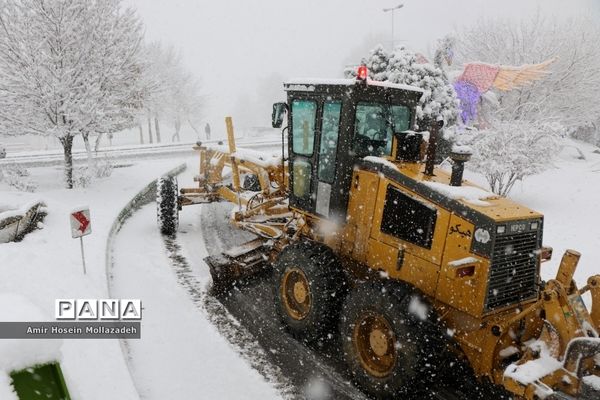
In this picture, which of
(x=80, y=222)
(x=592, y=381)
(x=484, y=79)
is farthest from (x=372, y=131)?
(x=484, y=79)

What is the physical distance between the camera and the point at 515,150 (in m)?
11.8

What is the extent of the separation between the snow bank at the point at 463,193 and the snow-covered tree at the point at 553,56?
1828 cm

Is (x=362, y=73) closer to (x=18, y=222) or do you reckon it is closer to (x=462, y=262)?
(x=462, y=262)

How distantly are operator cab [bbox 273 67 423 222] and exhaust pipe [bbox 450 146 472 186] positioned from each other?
0.80m

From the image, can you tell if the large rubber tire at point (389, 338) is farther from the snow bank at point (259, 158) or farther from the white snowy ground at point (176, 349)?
the snow bank at point (259, 158)

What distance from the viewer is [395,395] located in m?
4.28

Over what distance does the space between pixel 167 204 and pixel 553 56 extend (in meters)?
23.0

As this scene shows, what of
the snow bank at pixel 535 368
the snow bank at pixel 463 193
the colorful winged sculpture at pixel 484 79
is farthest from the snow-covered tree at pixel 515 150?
the snow bank at pixel 535 368

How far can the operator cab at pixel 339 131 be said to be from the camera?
521 centimetres

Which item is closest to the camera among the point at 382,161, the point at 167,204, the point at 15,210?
the point at 382,161

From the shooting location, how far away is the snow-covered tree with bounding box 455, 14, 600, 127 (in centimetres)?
2245

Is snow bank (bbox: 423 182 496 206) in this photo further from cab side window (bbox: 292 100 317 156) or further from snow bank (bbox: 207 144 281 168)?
snow bank (bbox: 207 144 281 168)

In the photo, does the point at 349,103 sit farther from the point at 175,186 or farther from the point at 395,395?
the point at 175,186
